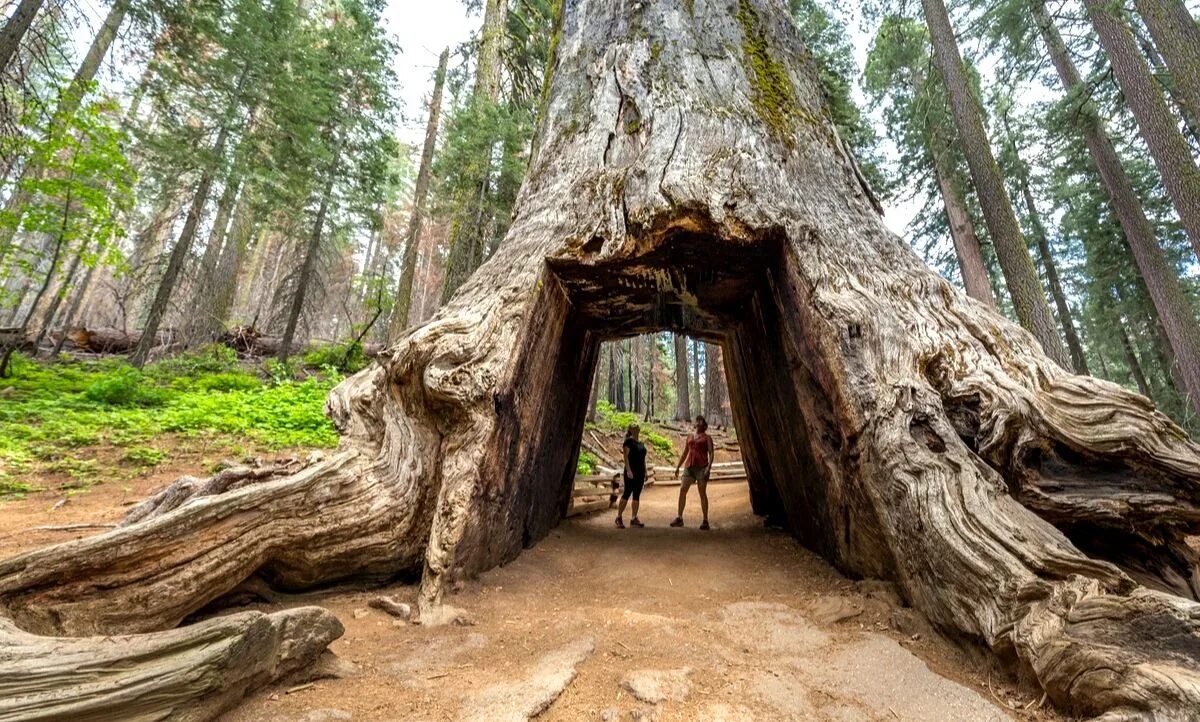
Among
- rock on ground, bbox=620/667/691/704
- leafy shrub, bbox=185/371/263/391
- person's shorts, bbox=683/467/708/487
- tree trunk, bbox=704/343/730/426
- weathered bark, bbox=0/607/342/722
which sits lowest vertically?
rock on ground, bbox=620/667/691/704

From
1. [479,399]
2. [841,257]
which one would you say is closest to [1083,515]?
[841,257]

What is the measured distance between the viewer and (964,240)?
42.7 feet

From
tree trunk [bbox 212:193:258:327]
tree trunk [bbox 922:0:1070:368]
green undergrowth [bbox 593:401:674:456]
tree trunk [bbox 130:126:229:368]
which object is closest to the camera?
tree trunk [bbox 922:0:1070:368]

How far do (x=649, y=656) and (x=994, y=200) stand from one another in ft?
36.1

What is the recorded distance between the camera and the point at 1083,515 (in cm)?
302

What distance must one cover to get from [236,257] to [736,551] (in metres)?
17.3

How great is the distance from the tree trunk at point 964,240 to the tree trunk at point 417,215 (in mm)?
13256

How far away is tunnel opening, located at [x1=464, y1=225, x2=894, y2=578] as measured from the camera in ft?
13.1

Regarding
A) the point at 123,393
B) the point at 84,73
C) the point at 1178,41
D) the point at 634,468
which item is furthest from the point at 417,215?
the point at 1178,41

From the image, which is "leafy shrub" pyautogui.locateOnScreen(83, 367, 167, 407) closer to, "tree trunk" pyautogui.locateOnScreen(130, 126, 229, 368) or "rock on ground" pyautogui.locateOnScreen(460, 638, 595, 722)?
"tree trunk" pyautogui.locateOnScreen(130, 126, 229, 368)

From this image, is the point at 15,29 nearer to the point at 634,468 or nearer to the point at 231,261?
the point at 634,468

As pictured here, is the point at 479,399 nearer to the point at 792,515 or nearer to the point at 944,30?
the point at 792,515

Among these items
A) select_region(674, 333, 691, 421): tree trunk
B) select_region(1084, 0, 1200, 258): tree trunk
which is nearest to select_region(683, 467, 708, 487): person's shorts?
select_region(1084, 0, 1200, 258): tree trunk

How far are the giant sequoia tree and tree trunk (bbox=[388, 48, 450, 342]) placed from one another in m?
8.35
